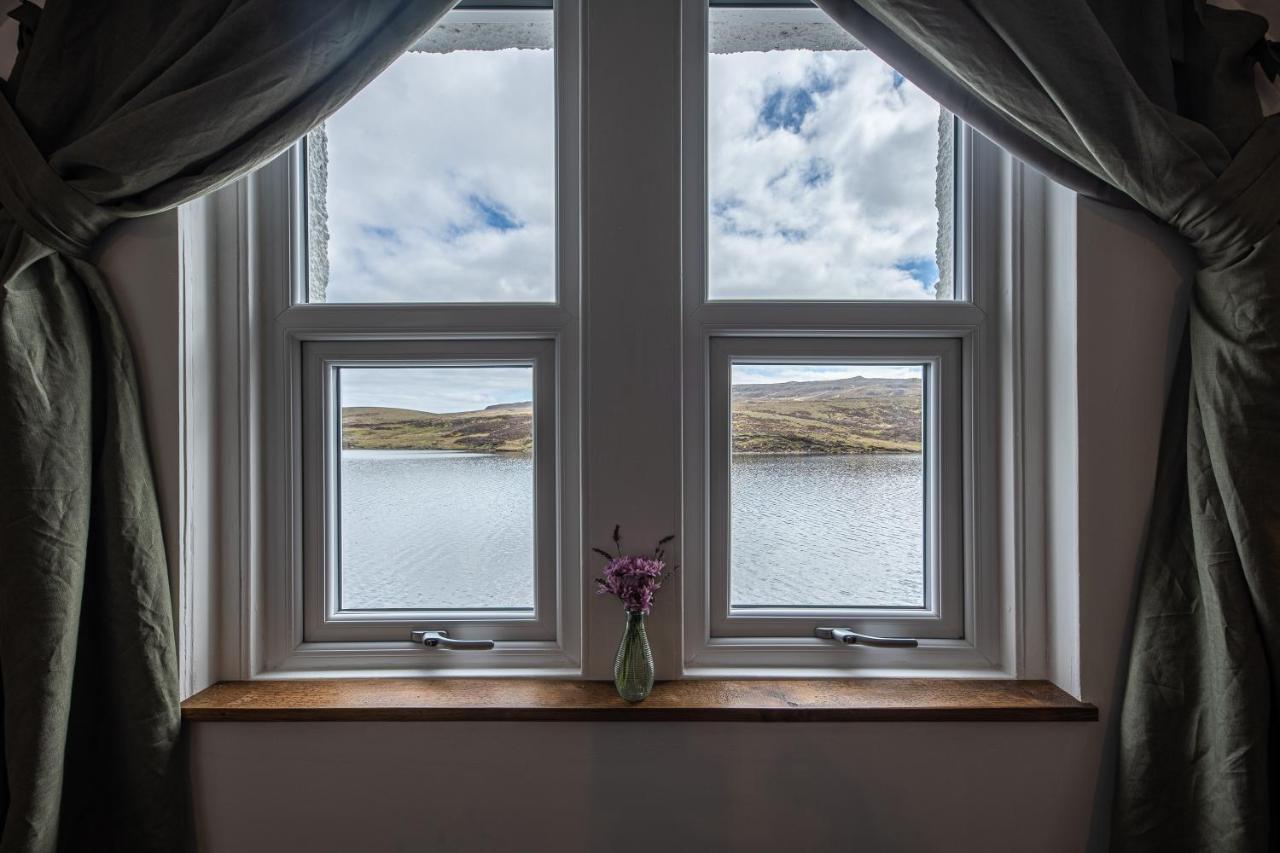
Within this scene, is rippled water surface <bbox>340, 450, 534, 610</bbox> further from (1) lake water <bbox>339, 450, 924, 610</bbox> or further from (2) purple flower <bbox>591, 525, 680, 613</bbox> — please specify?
(2) purple flower <bbox>591, 525, 680, 613</bbox>

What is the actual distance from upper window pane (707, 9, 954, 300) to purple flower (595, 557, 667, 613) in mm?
516

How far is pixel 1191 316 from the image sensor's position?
0.83 metres

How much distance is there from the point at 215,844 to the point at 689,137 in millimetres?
1459

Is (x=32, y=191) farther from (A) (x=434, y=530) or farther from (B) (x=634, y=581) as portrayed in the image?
(B) (x=634, y=581)

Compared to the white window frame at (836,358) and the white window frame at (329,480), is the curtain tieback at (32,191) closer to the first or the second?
the white window frame at (329,480)

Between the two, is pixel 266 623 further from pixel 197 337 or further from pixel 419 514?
pixel 197 337

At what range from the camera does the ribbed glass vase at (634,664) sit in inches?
35.0

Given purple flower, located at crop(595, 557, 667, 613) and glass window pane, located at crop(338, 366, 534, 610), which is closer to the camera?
purple flower, located at crop(595, 557, 667, 613)

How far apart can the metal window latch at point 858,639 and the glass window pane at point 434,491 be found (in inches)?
22.3

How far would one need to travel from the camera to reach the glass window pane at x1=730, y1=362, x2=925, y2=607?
1.05m

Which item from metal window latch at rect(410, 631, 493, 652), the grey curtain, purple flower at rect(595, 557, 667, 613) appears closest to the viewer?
the grey curtain

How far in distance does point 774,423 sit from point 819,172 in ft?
1.61

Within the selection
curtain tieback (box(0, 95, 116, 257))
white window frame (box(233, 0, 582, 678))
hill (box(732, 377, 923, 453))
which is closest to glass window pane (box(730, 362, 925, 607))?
hill (box(732, 377, 923, 453))

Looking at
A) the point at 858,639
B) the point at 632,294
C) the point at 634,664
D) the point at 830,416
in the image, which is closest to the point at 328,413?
the point at 632,294
